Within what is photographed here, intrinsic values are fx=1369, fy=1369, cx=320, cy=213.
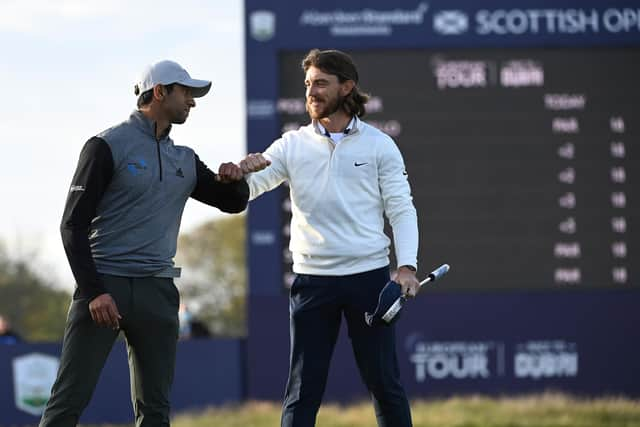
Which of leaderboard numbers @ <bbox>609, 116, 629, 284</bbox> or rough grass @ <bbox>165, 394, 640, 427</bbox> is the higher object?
leaderboard numbers @ <bbox>609, 116, 629, 284</bbox>

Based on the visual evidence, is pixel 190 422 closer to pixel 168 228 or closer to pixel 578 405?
pixel 578 405

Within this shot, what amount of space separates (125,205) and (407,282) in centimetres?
115

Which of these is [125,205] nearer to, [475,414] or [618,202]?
[475,414]

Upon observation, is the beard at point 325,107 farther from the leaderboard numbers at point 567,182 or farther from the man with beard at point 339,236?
the leaderboard numbers at point 567,182

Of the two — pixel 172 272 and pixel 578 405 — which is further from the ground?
pixel 172 272

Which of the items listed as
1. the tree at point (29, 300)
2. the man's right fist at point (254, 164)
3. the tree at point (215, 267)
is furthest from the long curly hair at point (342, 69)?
the tree at point (215, 267)

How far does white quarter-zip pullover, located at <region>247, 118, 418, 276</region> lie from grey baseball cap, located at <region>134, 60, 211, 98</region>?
0.43 m

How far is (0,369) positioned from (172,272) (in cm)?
559

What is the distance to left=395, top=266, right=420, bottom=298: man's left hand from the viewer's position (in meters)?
5.39

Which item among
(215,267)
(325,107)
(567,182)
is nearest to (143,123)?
(325,107)

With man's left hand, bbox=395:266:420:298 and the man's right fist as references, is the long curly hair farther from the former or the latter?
man's left hand, bbox=395:266:420:298

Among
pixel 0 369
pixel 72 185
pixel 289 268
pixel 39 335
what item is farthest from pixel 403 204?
pixel 39 335

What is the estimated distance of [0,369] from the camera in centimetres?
1062

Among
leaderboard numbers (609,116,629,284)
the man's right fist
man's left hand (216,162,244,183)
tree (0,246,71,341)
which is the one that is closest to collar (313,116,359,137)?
the man's right fist
